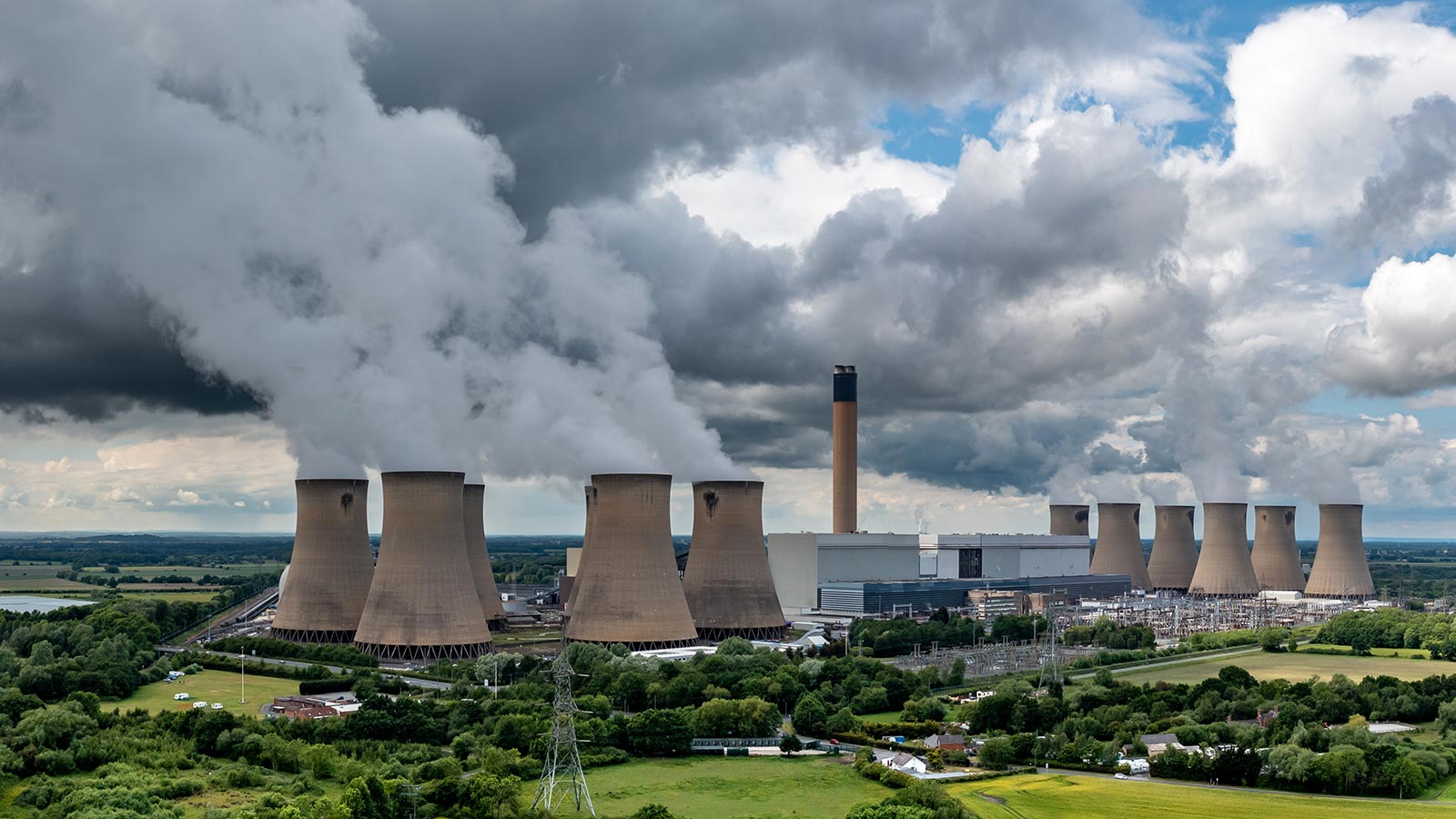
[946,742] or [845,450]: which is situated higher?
[845,450]

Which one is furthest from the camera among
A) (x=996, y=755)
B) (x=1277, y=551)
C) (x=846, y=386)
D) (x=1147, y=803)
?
(x=1277, y=551)

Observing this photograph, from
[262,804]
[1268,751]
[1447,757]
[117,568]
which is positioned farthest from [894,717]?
[117,568]

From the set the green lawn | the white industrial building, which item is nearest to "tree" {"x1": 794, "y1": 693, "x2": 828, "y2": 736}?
the green lawn

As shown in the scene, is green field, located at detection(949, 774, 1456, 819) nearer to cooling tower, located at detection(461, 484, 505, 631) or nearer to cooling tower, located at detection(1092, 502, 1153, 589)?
cooling tower, located at detection(461, 484, 505, 631)

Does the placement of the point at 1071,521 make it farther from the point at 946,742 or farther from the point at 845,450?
the point at 946,742

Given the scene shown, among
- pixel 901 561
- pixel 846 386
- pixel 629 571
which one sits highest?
pixel 846 386

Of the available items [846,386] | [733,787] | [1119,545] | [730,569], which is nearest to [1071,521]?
[1119,545]

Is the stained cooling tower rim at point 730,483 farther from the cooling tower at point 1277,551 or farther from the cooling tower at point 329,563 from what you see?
the cooling tower at point 1277,551

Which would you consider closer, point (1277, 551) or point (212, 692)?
point (212, 692)
